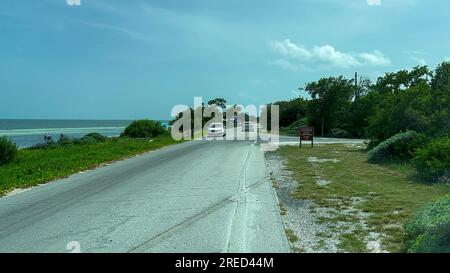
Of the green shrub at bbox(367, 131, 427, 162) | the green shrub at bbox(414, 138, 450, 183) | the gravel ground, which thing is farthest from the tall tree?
the gravel ground

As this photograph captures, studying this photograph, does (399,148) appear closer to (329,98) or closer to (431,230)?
(431,230)

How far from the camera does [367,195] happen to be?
34.1ft

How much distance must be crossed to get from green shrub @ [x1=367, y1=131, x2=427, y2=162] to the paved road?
230 inches

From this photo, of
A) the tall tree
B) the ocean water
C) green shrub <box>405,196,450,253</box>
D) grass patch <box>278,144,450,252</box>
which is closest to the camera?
green shrub <box>405,196,450,253</box>

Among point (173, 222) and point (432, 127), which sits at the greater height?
point (432, 127)

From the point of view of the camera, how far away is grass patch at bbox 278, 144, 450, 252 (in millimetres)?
7008

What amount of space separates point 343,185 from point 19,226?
792cm

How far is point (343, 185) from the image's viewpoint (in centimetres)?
1210

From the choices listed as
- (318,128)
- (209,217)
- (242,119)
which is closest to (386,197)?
(209,217)

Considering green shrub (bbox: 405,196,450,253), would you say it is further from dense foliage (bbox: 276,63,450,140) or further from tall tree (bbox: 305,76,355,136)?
tall tree (bbox: 305,76,355,136)

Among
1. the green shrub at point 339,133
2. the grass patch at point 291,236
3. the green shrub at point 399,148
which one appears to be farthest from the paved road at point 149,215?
the green shrub at point 339,133

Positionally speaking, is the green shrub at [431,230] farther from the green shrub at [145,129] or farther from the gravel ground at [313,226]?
the green shrub at [145,129]
